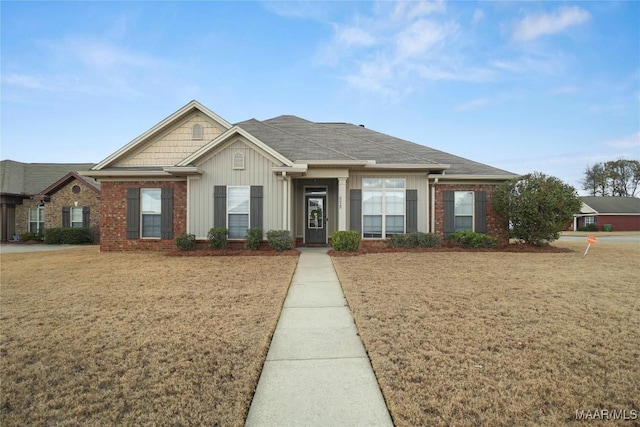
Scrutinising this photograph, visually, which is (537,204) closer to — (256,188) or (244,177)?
(256,188)

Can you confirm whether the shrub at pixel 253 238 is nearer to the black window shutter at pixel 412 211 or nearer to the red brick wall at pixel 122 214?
the red brick wall at pixel 122 214

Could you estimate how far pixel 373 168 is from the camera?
12.8 metres

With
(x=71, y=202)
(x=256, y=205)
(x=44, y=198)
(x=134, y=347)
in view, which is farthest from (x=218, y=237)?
(x=44, y=198)

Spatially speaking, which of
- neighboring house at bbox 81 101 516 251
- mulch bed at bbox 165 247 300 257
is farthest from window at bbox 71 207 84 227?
mulch bed at bbox 165 247 300 257

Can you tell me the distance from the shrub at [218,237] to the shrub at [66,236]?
10411 mm

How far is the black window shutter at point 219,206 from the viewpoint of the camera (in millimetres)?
12195

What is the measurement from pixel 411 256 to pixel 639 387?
8.04m

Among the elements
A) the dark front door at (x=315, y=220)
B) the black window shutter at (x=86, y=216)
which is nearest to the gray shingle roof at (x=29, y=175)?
the black window shutter at (x=86, y=216)

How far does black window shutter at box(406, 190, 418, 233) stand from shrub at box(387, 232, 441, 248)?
47cm

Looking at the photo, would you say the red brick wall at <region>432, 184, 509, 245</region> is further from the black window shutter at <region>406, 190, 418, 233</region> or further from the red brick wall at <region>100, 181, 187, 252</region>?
the red brick wall at <region>100, 181, 187, 252</region>

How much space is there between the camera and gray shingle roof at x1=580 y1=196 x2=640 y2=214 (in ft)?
A: 120

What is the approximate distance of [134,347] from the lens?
3.73 m

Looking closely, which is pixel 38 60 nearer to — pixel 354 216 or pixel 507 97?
pixel 354 216

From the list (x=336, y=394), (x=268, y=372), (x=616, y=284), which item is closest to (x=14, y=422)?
(x=268, y=372)
